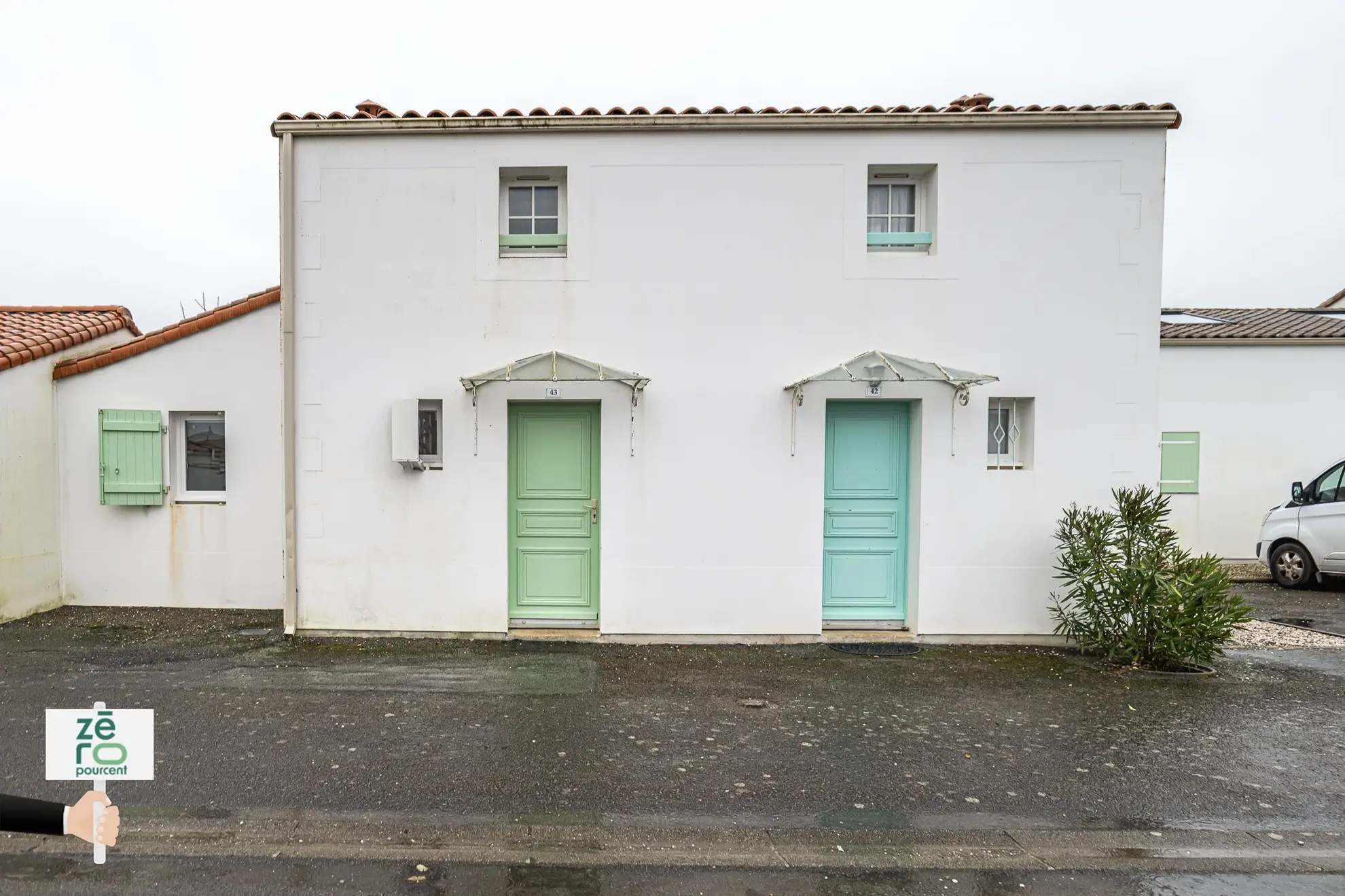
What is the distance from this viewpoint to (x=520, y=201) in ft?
23.4

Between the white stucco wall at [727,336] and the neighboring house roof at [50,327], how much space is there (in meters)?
3.60

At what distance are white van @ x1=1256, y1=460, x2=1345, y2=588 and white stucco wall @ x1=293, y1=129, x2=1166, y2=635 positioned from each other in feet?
17.8

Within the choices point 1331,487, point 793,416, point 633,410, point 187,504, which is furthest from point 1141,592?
point 187,504

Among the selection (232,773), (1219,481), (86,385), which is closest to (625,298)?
(232,773)

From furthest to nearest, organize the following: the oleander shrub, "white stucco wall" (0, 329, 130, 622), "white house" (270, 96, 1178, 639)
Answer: "white stucco wall" (0, 329, 130, 622)
"white house" (270, 96, 1178, 639)
the oleander shrub

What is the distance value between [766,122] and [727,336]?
2.05 metres

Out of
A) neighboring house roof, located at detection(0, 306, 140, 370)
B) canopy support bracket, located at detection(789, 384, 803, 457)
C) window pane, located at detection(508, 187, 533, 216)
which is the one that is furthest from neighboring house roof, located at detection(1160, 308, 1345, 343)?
neighboring house roof, located at detection(0, 306, 140, 370)

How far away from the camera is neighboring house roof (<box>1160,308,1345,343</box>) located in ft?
37.9

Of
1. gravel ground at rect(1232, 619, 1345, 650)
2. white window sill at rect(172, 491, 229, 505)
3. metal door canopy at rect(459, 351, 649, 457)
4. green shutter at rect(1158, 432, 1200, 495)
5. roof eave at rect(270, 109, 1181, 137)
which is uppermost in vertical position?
roof eave at rect(270, 109, 1181, 137)

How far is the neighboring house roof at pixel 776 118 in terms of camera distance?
6680 mm

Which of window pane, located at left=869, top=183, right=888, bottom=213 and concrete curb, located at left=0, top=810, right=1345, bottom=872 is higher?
window pane, located at left=869, top=183, right=888, bottom=213

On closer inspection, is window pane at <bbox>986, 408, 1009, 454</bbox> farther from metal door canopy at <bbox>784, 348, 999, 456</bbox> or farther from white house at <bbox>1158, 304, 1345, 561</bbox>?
white house at <bbox>1158, 304, 1345, 561</bbox>

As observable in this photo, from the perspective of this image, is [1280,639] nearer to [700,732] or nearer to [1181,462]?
[1181,462]

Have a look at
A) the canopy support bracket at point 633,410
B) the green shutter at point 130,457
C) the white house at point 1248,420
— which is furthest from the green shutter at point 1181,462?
the green shutter at point 130,457
